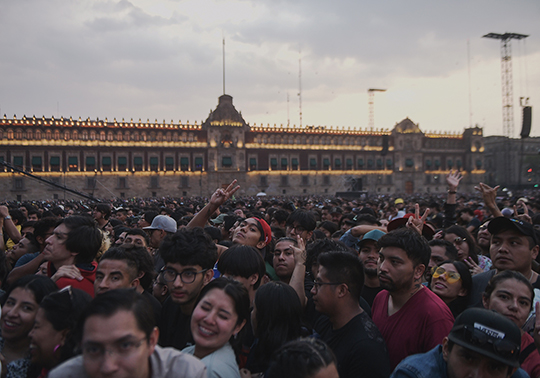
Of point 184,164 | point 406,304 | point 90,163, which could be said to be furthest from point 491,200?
point 90,163

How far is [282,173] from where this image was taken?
48.8 meters

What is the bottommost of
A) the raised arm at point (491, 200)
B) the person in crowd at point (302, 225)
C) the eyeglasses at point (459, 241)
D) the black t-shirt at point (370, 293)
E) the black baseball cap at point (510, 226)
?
the black t-shirt at point (370, 293)

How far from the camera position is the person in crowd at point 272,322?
2535 millimetres

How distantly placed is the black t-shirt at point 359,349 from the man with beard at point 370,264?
124 centimetres

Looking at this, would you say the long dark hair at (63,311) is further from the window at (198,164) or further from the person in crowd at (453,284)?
the window at (198,164)

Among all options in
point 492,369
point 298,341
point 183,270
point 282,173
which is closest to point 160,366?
point 298,341

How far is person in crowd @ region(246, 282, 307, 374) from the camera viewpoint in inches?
99.8

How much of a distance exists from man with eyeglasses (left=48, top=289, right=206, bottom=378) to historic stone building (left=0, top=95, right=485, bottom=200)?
3658cm

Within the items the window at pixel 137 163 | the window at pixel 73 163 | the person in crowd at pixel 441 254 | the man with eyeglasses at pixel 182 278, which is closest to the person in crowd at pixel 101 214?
the man with eyeglasses at pixel 182 278

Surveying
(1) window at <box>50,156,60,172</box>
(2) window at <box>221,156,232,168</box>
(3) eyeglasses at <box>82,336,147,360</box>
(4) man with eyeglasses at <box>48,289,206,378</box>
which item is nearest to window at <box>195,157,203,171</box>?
(2) window at <box>221,156,232,168</box>

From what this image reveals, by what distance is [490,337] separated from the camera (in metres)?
1.89

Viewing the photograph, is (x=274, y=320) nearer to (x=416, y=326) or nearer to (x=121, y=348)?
(x=416, y=326)

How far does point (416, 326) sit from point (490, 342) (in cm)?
81

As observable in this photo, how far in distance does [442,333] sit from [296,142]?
48.4 meters
